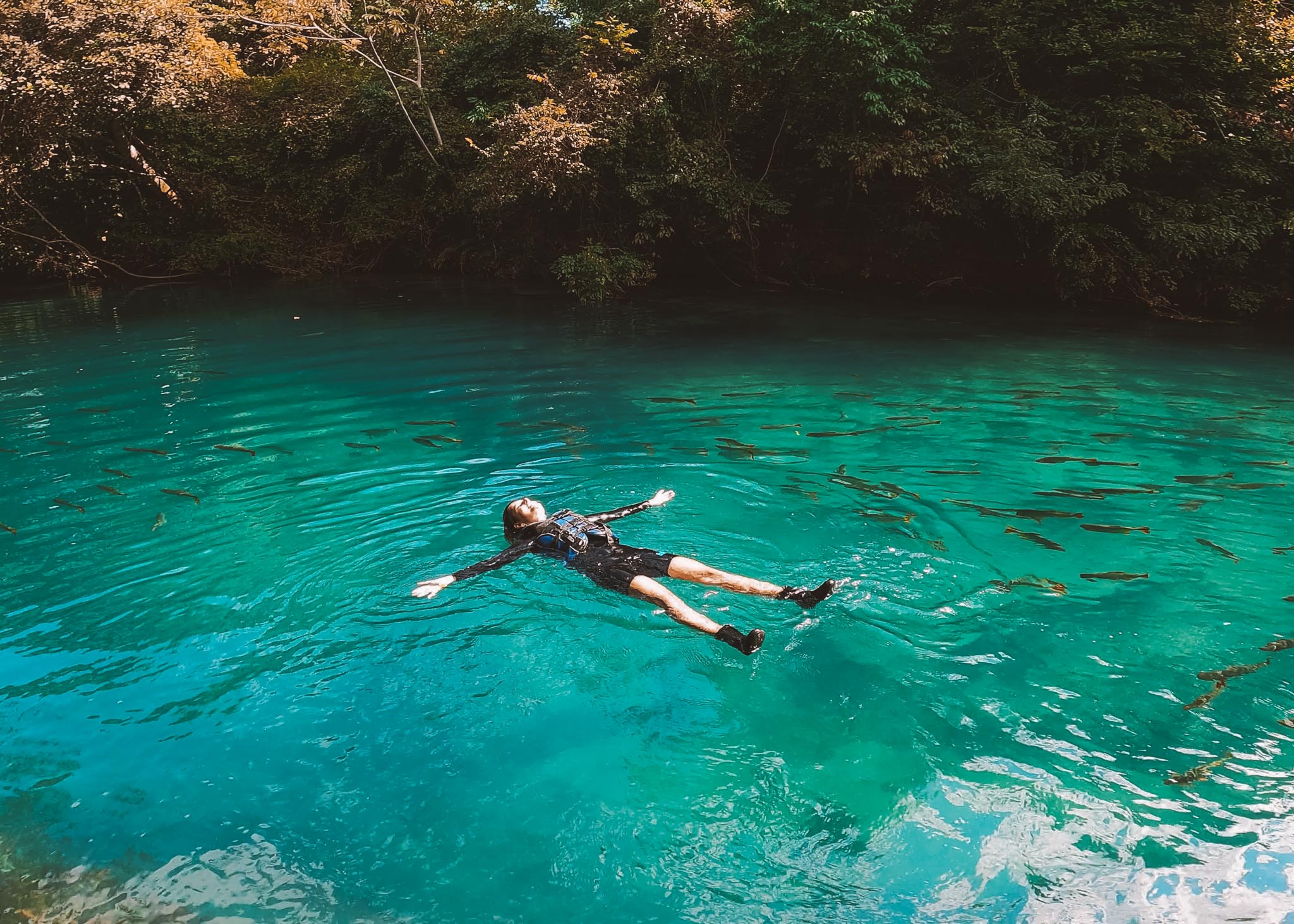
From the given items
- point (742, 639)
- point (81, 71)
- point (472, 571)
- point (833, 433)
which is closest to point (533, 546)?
point (472, 571)

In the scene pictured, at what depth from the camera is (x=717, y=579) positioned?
584 centimetres

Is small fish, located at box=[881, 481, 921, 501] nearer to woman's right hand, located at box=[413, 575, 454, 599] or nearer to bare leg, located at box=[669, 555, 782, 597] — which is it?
bare leg, located at box=[669, 555, 782, 597]

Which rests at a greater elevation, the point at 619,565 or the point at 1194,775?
the point at 619,565

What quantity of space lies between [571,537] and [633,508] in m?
0.84

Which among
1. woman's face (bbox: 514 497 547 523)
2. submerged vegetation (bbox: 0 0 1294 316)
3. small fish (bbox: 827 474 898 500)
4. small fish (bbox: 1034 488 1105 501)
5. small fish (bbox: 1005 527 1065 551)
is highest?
submerged vegetation (bbox: 0 0 1294 316)

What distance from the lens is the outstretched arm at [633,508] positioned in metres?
6.52

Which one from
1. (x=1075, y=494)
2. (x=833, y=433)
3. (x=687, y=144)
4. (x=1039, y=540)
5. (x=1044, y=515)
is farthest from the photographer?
(x=687, y=144)

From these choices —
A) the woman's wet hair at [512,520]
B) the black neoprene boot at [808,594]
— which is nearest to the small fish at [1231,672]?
the black neoprene boot at [808,594]

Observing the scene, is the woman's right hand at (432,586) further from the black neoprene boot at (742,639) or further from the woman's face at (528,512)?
the black neoprene boot at (742,639)

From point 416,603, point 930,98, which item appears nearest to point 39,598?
point 416,603

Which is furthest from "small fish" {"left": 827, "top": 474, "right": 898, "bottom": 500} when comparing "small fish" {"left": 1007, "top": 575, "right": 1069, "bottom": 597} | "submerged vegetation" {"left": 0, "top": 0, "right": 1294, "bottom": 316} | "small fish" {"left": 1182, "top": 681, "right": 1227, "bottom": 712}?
"submerged vegetation" {"left": 0, "top": 0, "right": 1294, "bottom": 316}

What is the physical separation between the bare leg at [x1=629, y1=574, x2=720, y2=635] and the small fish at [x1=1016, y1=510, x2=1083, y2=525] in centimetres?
357

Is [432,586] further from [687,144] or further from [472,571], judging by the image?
[687,144]

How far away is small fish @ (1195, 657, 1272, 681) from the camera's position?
509cm
